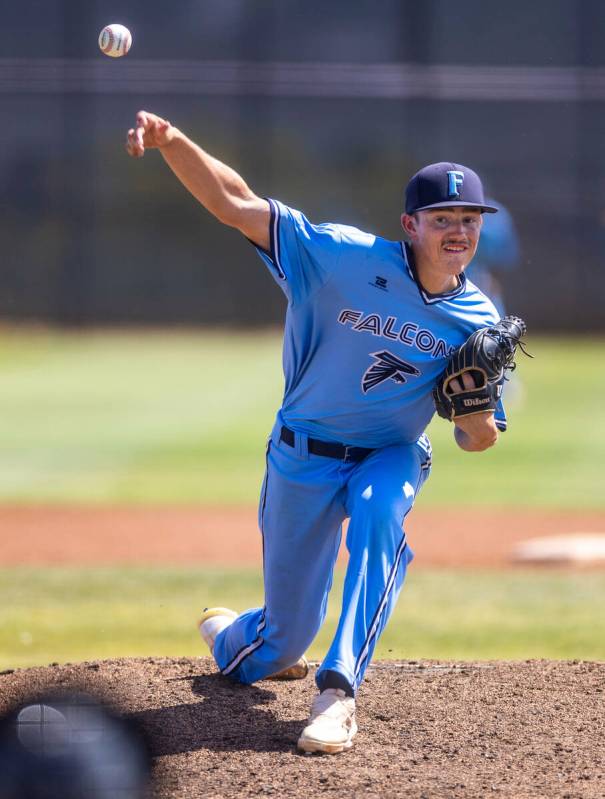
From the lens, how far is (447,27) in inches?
975

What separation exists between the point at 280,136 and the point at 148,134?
21787 mm

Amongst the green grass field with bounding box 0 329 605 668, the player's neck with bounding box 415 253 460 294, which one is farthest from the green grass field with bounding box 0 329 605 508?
the player's neck with bounding box 415 253 460 294

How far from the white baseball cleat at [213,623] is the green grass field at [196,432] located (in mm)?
5210

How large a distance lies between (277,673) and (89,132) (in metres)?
21.7

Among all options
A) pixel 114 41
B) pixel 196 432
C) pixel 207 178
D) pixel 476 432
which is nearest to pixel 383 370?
pixel 476 432

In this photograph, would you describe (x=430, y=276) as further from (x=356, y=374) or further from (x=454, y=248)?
(x=356, y=374)

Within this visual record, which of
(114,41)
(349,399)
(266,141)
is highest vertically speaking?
(266,141)

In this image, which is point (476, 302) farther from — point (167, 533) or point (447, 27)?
point (447, 27)

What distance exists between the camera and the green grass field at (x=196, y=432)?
34.1ft

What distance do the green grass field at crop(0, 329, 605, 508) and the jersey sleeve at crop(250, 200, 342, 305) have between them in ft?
20.0

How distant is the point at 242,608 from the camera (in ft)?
20.3

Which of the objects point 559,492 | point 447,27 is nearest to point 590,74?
point 447,27

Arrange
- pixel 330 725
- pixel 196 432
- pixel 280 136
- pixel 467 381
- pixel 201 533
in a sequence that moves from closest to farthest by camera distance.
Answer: pixel 330 725 → pixel 467 381 → pixel 201 533 → pixel 196 432 → pixel 280 136

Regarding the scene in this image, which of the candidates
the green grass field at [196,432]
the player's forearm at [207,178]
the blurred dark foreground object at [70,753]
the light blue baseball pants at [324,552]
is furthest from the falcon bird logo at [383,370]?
the green grass field at [196,432]
